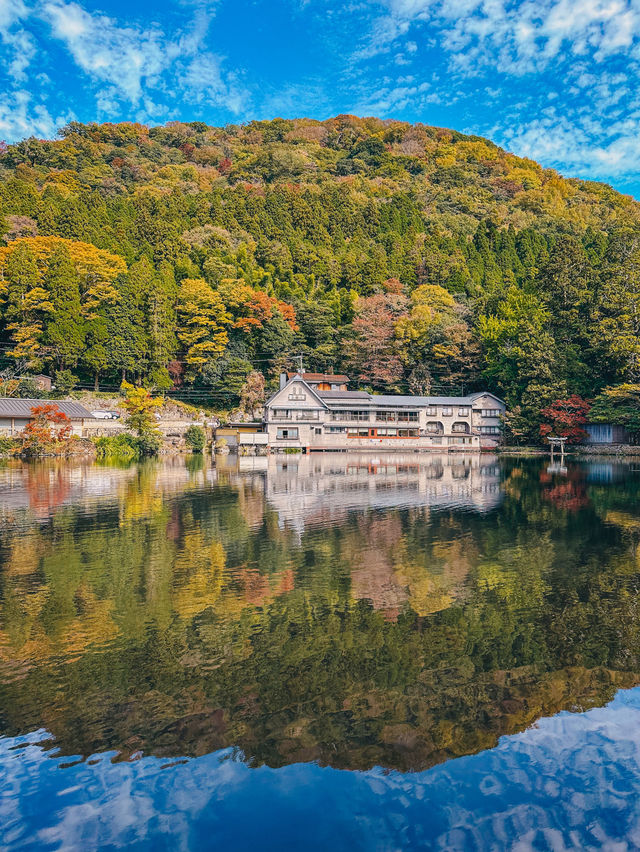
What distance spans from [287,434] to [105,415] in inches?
601

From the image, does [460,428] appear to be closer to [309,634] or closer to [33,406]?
[33,406]

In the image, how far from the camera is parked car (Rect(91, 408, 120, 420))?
42.9 m

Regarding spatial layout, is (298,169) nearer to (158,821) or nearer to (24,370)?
(24,370)

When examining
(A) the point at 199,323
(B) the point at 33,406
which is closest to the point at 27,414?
(B) the point at 33,406

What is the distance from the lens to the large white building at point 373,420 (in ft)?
152

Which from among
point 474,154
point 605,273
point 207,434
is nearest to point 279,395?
point 207,434

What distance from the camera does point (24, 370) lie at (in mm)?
45469

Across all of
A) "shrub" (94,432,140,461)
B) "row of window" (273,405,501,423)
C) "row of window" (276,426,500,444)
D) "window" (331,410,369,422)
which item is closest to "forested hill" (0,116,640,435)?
"row of window" (273,405,501,423)

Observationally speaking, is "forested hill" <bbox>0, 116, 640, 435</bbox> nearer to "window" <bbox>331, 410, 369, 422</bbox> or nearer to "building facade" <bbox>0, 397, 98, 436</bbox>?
"building facade" <bbox>0, 397, 98, 436</bbox>

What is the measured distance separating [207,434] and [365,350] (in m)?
19.6

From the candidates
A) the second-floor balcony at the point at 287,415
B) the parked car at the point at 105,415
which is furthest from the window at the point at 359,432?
the parked car at the point at 105,415

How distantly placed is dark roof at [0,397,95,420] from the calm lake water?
30.3 metres

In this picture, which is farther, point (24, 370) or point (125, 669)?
point (24, 370)

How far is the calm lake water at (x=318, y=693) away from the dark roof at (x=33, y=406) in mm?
30270
